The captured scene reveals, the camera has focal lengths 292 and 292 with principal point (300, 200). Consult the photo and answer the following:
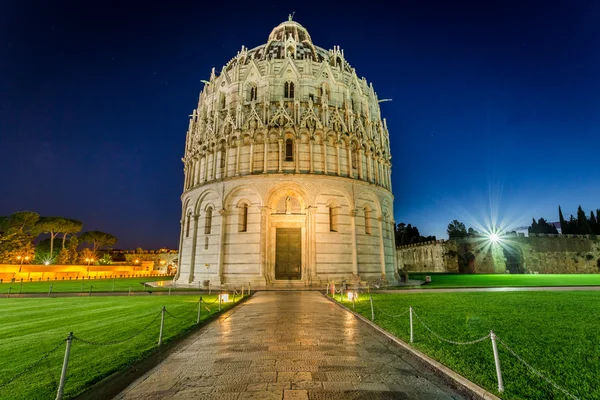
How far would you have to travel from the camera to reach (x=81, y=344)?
7730 millimetres

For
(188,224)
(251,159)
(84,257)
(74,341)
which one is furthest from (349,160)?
(84,257)

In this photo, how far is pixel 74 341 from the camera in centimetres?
808

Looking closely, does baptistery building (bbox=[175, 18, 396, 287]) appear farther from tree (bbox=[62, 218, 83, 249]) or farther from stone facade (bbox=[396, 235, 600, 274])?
tree (bbox=[62, 218, 83, 249])

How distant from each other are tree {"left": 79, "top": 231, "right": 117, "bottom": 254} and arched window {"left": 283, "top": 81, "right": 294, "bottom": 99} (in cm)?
8227

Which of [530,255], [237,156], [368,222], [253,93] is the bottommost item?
[530,255]

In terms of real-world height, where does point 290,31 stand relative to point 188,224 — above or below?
above

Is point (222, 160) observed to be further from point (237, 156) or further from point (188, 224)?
point (188, 224)

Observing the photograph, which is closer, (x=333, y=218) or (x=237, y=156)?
(x=333, y=218)

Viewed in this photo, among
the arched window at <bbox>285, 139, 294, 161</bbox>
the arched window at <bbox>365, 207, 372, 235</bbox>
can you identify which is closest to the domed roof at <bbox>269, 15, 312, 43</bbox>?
the arched window at <bbox>285, 139, 294, 161</bbox>

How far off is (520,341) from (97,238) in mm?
102054

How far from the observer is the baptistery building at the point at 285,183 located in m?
26.2

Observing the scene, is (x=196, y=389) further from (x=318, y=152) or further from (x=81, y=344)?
(x=318, y=152)

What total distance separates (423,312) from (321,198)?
16143 millimetres

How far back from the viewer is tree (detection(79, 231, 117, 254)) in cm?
8425
